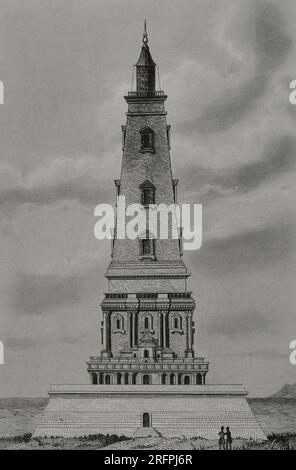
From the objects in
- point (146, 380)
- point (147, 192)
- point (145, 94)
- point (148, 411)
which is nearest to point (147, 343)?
point (146, 380)

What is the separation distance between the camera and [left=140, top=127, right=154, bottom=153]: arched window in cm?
3862

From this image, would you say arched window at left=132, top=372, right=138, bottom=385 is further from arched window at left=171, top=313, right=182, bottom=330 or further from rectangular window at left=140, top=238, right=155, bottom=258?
rectangular window at left=140, top=238, right=155, bottom=258

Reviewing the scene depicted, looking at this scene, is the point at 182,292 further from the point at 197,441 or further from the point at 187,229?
the point at 197,441

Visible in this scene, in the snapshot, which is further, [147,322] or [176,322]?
[147,322]

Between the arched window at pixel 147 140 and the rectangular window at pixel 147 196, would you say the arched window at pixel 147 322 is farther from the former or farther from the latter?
the arched window at pixel 147 140

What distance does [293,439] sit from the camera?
3528 centimetres

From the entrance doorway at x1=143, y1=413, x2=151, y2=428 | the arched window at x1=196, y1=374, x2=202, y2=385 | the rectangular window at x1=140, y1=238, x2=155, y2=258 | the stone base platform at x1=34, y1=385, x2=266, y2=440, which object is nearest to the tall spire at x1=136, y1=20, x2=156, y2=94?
the rectangular window at x1=140, y1=238, x2=155, y2=258

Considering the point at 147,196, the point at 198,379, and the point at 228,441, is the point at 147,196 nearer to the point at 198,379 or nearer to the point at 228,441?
the point at 198,379

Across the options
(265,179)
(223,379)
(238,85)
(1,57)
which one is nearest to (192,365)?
(223,379)

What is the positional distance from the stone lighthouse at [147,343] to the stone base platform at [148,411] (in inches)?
1.3

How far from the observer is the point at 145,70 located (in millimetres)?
37406

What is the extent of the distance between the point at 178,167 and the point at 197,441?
944 centimetres

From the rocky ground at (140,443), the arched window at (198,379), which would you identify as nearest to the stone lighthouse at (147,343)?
the arched window at (198,379)

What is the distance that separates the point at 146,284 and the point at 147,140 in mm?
5152
